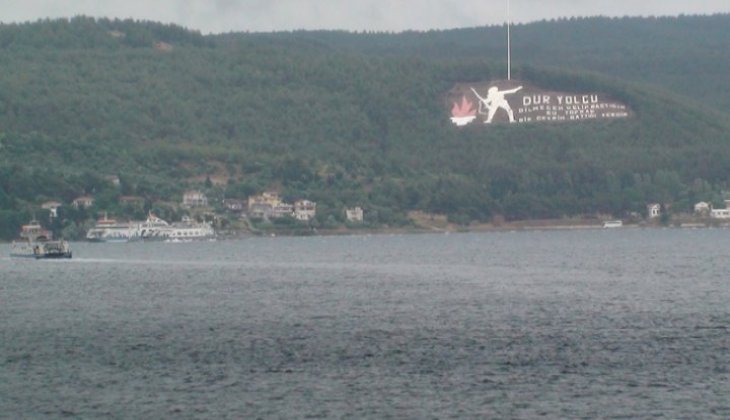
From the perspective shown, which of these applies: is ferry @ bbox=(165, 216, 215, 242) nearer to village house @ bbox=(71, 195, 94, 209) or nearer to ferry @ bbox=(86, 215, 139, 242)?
ferry @ bbox=(86, 215, 139, 242)

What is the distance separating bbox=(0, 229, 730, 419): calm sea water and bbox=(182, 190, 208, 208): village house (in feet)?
235

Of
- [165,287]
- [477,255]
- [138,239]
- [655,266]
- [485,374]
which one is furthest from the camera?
[138,239]

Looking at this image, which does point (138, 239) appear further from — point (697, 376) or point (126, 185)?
point (697, 376)

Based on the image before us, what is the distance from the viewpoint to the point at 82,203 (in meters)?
182

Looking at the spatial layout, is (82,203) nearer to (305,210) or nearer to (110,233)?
(110,233)

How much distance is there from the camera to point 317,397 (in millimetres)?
52844

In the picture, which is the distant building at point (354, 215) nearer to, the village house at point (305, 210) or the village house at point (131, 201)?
the village house at point (305, 210)

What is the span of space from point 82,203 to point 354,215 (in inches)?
1194

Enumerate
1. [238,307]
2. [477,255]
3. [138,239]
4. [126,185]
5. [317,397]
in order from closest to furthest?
[317,397] → [238,307] → [477,255] → [138,239] → [126,185]

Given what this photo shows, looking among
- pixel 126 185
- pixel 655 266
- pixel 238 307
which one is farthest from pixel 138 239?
pixel 238 307

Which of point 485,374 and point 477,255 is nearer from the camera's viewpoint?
point 485,374

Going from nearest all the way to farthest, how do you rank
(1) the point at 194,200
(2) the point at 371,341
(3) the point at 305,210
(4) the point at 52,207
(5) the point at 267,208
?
(2) the point at 371,341, (4) the point at 52,207, (1) the point at 194,200, (5) the point at 267,208, (3) the point at 305,210

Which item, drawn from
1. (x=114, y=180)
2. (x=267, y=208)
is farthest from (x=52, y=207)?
(x=267, y=208)

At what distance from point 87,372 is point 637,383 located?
16577mm
